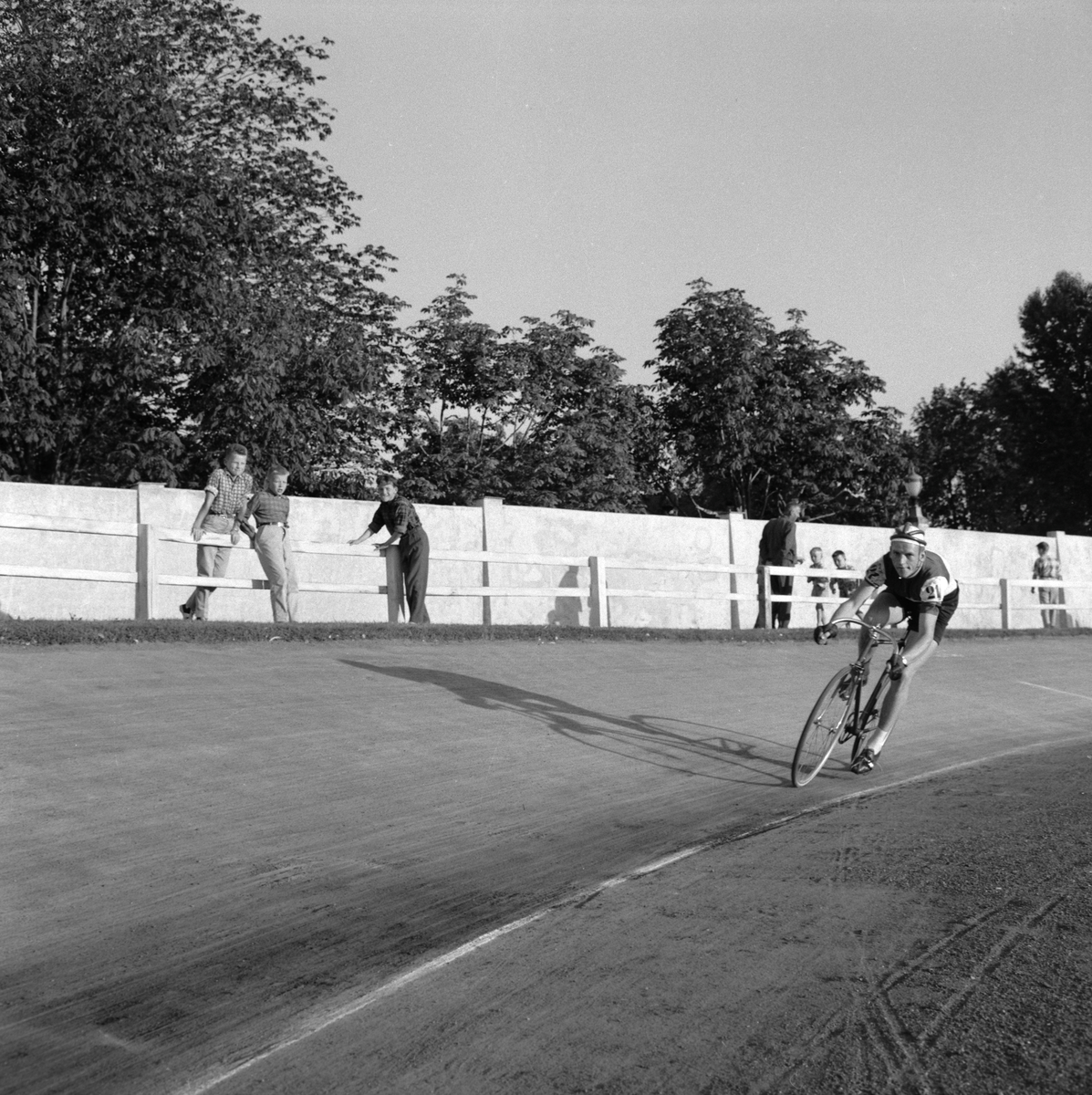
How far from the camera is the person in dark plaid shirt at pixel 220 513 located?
14.5 meters

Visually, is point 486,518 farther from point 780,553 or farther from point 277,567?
point 277,567

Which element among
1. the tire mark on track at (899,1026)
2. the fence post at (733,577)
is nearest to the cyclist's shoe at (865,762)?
Result: the tire mark on track at (899,1026)

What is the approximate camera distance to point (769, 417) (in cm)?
4284

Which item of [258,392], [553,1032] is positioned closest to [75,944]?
[553,1032]

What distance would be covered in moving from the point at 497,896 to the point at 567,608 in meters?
15.6

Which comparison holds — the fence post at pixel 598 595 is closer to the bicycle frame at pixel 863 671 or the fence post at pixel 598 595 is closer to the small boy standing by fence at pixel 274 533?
the small boy standing by fence at pixel 274 533

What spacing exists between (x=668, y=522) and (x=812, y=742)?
47.9 feet

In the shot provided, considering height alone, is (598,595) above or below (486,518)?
below

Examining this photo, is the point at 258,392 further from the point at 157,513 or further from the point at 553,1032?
the point at 553,1032

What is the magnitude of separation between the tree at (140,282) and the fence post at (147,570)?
1184cm

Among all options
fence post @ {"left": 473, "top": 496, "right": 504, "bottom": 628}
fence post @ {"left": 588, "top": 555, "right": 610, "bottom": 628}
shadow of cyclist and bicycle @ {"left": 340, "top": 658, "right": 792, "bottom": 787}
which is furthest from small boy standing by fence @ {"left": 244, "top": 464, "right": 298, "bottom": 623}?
fence post @ {"left": 473, "top": 496, "right": 504, "bottom": 628}

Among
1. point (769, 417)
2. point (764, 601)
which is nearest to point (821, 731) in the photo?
point (764, 601)

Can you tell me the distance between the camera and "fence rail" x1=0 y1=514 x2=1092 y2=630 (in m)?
13.4

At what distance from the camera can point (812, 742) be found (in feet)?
31.7
